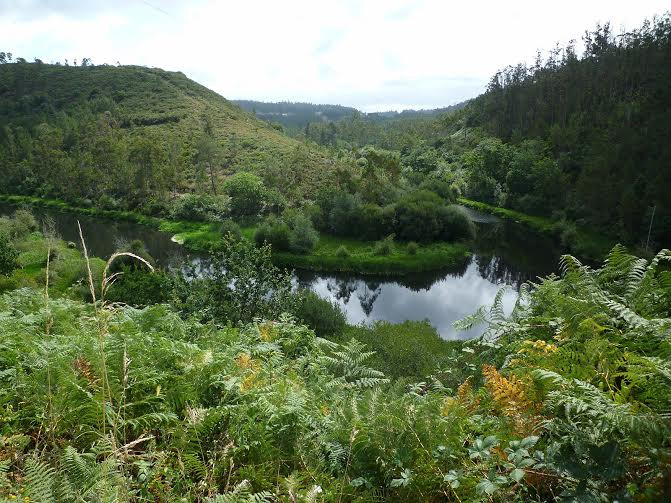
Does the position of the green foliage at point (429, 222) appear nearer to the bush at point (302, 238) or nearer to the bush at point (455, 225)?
the bush at point (455, 225)

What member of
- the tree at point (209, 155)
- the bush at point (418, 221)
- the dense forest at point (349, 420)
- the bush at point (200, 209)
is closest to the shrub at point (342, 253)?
the bush at point (418, 221)

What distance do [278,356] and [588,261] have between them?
40.3m

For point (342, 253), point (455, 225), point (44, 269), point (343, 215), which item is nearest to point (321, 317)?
point (44, 269)

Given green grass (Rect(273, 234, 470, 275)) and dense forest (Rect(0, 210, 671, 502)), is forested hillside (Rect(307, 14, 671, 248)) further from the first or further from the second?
dense forest (Rect(0, 210, 671, 502))

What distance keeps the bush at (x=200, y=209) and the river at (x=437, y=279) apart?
5.38m

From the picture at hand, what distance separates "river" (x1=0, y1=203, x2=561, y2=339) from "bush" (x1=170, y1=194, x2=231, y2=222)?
17.6ft

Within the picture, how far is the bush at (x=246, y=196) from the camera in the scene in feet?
184

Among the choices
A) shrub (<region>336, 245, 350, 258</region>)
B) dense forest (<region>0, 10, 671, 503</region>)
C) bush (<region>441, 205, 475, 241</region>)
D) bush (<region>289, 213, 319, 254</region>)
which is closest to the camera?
dense forest (<region>0, 10, 671, 503</region>)

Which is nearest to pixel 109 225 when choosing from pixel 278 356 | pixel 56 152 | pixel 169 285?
pixel 56 152

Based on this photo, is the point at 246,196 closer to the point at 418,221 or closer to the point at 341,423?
the point at 418,221

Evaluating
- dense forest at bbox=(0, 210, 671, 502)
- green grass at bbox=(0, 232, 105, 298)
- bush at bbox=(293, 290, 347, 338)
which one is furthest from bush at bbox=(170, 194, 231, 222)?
dense forest at bbox=(0, 210, 671, 502)

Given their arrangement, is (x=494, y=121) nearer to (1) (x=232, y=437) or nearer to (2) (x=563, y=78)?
(2) (x=563, y=78)

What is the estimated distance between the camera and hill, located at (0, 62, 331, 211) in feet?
228

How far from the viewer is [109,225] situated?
5703cm
